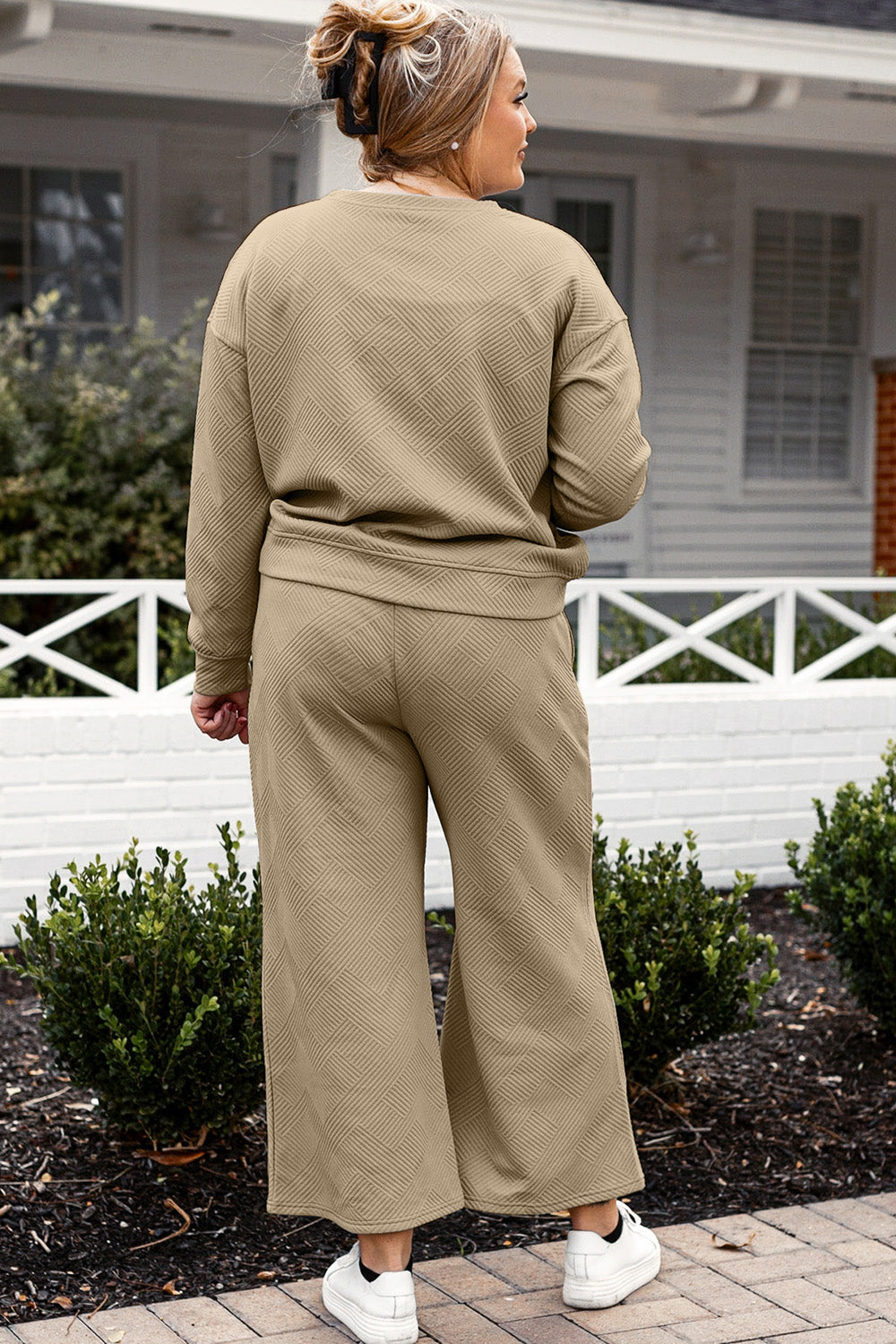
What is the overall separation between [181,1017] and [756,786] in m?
3.07

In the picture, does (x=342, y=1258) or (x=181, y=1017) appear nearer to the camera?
(x=342, y=1258)

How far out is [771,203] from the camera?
34.1ft

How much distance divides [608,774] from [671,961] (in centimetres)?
207

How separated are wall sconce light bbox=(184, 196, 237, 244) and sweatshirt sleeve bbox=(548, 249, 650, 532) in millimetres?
6831

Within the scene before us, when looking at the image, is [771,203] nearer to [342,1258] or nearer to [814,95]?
[814,95]

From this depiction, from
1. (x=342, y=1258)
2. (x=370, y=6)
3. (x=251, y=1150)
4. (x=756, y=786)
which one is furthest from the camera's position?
(x=756, y=786)

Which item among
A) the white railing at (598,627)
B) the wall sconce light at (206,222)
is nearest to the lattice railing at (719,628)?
the white railing at (598,627)

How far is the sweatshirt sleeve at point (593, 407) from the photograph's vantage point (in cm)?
246

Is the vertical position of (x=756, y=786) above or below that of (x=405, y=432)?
below

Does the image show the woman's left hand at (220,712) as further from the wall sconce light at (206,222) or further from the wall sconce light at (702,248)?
the wall sconce light at (702,248)

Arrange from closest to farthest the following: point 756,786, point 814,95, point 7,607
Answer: point 756,786 < point 7,607 < point 814,95

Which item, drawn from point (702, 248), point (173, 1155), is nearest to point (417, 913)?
point (173, 1155)

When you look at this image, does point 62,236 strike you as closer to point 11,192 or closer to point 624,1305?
point 11,192

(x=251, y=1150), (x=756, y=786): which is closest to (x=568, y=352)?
(x=251, y=1150)
